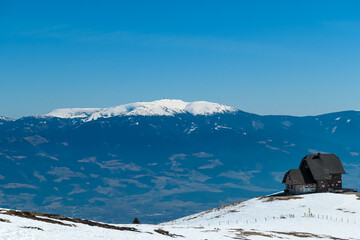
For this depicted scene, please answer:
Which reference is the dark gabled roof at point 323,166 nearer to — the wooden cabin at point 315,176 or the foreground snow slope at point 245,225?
the wooden cabin at point 315,176

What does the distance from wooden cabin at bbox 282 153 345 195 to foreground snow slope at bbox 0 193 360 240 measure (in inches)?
355

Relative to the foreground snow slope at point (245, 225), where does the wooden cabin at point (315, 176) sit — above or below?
above

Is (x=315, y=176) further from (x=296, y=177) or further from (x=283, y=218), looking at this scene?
(x=283, y=218)

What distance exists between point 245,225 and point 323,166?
53.1 metres

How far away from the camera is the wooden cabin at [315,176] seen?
118562 mm

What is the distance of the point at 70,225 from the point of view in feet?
159

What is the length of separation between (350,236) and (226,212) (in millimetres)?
33632

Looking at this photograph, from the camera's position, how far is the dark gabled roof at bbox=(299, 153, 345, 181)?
121 meters

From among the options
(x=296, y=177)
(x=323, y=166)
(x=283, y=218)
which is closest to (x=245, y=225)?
(x=283, y=218)

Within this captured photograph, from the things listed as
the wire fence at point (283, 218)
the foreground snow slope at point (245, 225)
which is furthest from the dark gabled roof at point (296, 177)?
the wire fence at point (283, 218)

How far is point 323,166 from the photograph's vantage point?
123750 millimetres

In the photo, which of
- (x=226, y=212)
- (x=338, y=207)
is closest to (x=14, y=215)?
(x=226, y=212)

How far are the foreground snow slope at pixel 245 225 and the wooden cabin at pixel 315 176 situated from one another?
9010 millimetres

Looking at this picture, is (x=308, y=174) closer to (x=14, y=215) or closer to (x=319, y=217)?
(x=319, y=217)
